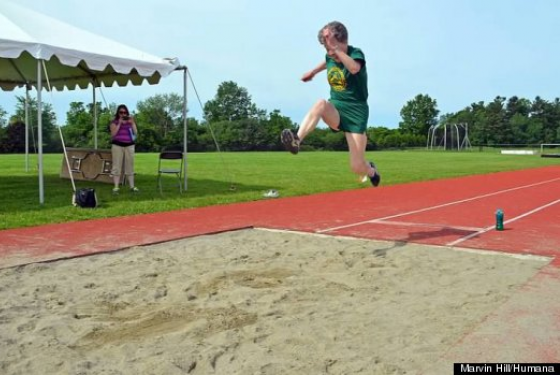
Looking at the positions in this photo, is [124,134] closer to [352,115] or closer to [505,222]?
[352,115]

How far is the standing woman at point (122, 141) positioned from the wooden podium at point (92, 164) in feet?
6.42

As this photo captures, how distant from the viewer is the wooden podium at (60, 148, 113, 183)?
1436 cm

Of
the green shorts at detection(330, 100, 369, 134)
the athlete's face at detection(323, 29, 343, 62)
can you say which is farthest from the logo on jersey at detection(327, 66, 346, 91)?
the athlete's face at detection(323, 29, 343, 62)

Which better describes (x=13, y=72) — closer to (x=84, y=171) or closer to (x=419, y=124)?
(x=84, y=171)

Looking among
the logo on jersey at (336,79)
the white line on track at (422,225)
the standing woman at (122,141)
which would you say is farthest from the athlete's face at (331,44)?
the standing woman at (122,141)

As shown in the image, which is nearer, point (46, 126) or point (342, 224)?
point (342, 224)

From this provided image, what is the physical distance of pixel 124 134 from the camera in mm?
12117

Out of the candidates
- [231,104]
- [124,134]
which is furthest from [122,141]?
[231,104]

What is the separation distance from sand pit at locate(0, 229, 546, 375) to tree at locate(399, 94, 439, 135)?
12132cm

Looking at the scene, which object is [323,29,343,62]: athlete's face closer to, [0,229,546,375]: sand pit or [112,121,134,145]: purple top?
Result: [0,229,546,375]: sand pit

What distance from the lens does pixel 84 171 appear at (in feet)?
49.4

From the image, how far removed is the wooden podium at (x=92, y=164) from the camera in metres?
14.4

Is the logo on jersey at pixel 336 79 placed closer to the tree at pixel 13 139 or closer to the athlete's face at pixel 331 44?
the athlete's face at pixel 331 44

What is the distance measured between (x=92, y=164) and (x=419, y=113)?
116392 mm
